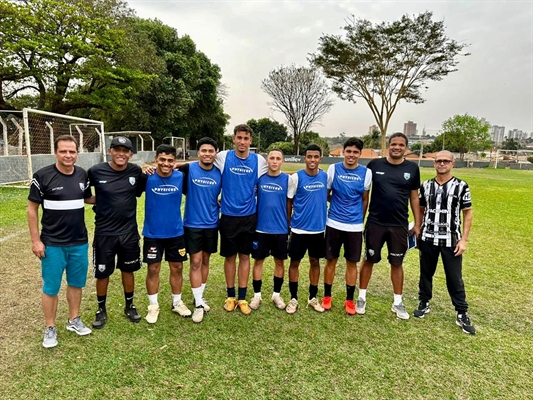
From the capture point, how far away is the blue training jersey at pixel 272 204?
11.4ft

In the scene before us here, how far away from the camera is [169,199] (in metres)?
3.26

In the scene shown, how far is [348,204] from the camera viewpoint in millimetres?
3525

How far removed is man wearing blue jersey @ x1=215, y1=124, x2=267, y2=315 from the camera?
3443 mm

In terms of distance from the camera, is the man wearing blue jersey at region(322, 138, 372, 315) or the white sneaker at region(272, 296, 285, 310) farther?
the white sneaker at region(272, 296, 285, 310)

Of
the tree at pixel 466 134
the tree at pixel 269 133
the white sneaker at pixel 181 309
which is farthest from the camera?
the tree at pixel 269 133

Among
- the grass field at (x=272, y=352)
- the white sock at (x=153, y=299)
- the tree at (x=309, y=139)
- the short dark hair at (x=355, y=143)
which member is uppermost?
the tree at (x=309, y=139)

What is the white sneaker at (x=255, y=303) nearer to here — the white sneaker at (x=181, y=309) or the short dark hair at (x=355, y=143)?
the white sneaker at (x=181, y=309)

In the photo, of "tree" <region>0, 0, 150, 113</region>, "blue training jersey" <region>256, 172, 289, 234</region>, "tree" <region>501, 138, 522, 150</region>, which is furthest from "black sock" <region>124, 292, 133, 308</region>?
"tree" <region>501, 138, 522, 150</region>

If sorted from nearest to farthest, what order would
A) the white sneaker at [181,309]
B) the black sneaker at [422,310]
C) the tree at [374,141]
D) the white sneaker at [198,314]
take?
1. the white sneaker at [198,314]
2. the white sneaker at [181,309]
3. the black sneaker at [422,310]
4. the tree at [374,141]

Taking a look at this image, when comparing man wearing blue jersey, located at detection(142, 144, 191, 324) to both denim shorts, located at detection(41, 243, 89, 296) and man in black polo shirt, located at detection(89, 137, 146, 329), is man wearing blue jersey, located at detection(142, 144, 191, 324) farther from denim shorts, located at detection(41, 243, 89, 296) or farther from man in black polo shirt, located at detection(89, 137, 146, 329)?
denim shorts, located at detection(41, 243, 89, 296)

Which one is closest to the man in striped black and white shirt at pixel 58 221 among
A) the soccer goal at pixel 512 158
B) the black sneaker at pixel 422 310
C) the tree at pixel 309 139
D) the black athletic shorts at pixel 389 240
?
the black athletic shorts at pixel 389 240

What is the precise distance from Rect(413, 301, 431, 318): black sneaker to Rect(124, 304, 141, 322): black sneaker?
2.82 meters

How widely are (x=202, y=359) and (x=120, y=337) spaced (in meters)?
0.83

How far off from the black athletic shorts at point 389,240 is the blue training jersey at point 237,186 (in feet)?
4.32
